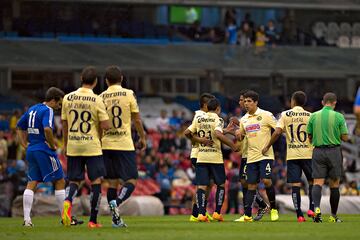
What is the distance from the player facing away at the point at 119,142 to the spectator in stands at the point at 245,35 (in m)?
31.3

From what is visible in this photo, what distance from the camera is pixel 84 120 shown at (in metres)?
16.5

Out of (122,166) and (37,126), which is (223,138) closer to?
(37,126)

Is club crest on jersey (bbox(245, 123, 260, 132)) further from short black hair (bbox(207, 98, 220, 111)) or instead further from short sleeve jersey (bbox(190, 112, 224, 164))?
short black hair (bbox(207, 98, 220, 111))

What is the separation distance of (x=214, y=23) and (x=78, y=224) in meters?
33.5

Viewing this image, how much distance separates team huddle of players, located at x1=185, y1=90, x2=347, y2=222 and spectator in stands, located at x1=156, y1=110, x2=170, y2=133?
1884 cm

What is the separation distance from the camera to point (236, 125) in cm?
2119

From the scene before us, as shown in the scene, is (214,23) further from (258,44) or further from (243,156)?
(243,156)

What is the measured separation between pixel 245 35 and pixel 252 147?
93.9 feet

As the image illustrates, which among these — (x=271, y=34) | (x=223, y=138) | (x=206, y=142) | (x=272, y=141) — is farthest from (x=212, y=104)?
(x=271, y=34)

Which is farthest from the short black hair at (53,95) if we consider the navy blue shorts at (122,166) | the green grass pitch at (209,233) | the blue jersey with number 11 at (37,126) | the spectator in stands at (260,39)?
the spectator in stands at (260,39)

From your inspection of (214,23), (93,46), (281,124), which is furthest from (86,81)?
(214,23)

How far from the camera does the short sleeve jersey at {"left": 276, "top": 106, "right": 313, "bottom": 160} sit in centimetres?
2036

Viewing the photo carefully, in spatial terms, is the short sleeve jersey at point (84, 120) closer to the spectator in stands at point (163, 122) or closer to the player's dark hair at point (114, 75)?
the player's dark hair at point (114, 75)

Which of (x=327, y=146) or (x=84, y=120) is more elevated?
(x=84, y=120)
